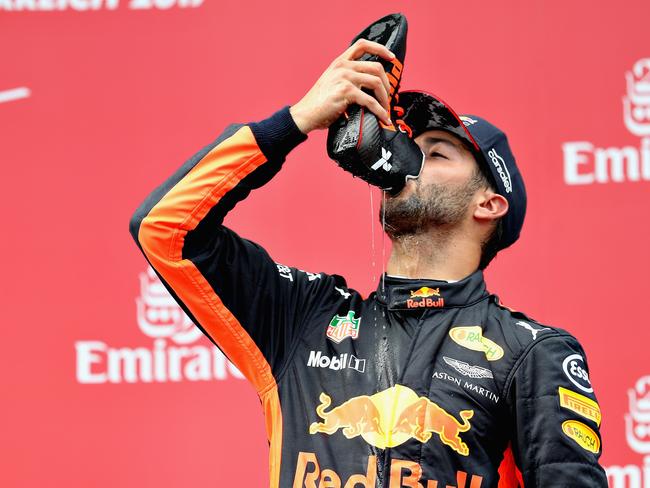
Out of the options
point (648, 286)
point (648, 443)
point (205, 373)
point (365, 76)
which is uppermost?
point (365, 76)

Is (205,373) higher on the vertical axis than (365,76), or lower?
lower

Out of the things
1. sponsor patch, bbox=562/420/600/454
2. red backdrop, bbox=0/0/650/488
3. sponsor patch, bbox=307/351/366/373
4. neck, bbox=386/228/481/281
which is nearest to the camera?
sponsor patch, bbox=562/420/600/454

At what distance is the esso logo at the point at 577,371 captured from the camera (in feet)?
4.53

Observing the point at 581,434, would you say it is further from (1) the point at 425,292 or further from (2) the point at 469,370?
(1) the point at 425,292

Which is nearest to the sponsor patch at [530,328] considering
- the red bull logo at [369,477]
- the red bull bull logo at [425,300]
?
the red bull bull logo at [425,300]

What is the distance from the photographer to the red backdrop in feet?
7.46

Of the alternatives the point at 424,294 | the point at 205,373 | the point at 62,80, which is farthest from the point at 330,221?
the point at 424,294

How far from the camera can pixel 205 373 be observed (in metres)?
2.28

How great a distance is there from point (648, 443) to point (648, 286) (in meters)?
0.36

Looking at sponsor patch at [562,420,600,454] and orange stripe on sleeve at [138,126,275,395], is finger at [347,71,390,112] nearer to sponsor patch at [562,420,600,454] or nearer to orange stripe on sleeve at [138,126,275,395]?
orange stripe on sleeve at [138,126,275,395]


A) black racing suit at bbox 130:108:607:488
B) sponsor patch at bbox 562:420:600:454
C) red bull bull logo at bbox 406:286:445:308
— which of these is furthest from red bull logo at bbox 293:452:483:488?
red bull bull logo at bbox 406:286:445:308

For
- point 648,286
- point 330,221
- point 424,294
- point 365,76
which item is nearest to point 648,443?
point 648,286

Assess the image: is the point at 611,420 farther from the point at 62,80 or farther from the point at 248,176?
the point at 62,80

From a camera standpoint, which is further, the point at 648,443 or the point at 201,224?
the point at 648,443
